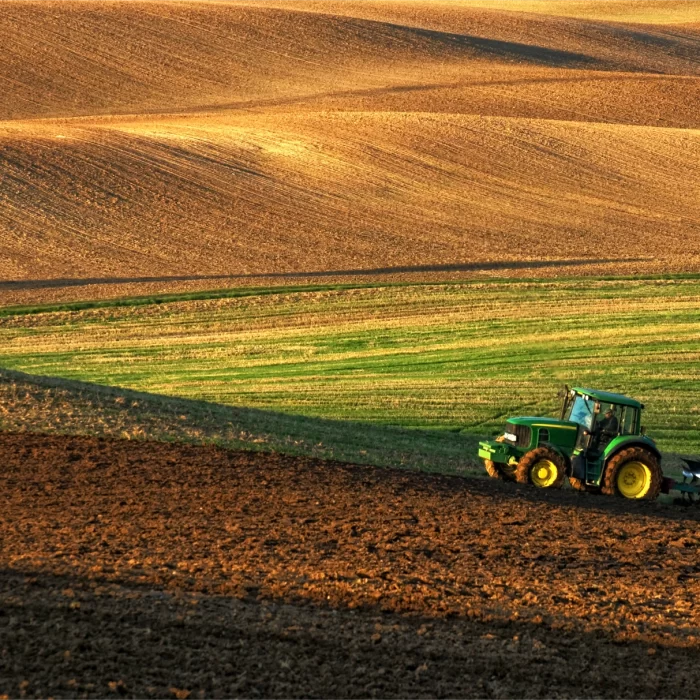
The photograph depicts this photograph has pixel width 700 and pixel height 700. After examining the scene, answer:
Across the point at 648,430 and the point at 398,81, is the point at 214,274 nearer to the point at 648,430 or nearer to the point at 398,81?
the point at 648,430

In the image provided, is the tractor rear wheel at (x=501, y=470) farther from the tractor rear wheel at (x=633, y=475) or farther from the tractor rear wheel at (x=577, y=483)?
the tractor rear wheel at (x=633, y=475)

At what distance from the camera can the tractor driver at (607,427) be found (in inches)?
683

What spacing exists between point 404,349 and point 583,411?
1346 centimetres

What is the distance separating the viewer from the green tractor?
17031mm

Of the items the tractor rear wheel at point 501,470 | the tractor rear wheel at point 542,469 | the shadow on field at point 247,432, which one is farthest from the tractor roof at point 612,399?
the tractor rear wheel at point 501,470

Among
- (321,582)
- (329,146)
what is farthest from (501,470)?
(329,146)

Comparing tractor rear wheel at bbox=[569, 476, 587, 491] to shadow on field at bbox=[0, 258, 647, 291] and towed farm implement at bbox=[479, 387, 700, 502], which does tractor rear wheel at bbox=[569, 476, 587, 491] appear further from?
shadow on field at bbox=[0, 258, 647, 291]

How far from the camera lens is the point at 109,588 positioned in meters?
11.1

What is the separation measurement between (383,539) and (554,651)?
11.7ft

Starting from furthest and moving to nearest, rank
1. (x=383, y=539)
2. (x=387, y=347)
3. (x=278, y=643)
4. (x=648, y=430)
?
(x=387, y=347), (x=648, y=430), (x=383, y=539), (x=278, y=643)

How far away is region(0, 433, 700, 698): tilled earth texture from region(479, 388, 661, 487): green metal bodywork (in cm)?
43

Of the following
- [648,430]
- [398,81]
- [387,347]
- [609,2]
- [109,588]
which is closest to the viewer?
[109,588]

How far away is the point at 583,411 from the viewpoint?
1758cm

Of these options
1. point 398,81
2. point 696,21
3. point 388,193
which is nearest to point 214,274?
point 388,193
